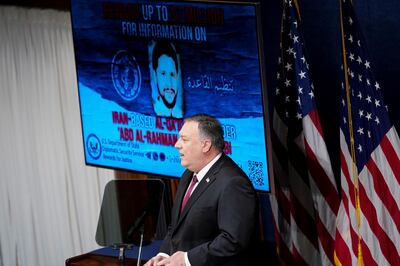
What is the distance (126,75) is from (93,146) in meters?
0.69

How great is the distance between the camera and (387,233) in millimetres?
5535

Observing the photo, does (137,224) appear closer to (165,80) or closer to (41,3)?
(165,80)

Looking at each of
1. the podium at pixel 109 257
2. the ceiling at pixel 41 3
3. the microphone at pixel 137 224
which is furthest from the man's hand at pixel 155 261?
the ceiling at pixel 41 3

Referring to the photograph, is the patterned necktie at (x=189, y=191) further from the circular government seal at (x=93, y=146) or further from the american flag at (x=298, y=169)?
the circular government seal at (x=93, y=146)

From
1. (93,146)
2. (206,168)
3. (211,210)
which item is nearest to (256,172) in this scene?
(206,168)

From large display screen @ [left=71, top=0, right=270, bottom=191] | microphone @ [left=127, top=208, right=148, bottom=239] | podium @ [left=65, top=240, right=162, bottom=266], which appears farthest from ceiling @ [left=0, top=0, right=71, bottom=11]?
microphone @ [left=127, top=208, right=148, bottom=239]

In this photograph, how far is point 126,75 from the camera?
6543 millimetres

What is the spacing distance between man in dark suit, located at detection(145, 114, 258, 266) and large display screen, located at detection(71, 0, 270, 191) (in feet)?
2.49

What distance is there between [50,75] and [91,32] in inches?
61.8

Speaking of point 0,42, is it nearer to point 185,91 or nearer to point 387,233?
point 185,91

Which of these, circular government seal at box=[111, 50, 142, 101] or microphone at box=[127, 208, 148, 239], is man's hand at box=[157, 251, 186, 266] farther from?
circular government seal at box=[111, 50, 142, 101]

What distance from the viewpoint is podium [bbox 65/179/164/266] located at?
5.72 meters

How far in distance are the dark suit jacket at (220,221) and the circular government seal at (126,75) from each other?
159 centimetres

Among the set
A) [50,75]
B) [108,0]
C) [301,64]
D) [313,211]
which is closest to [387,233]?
[313,211]
